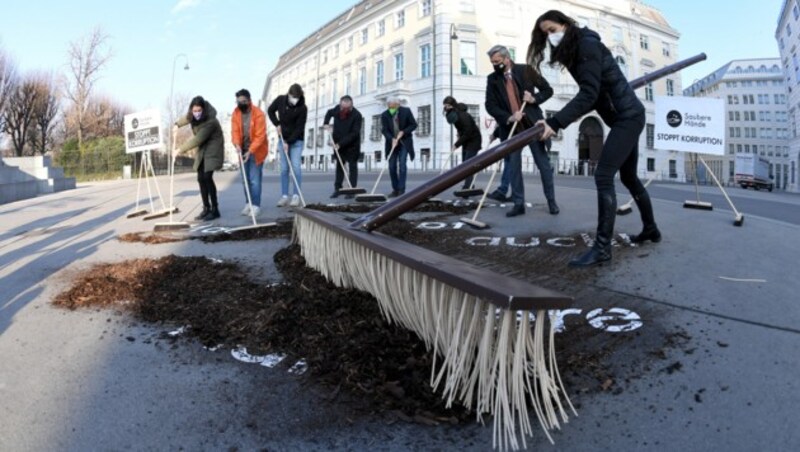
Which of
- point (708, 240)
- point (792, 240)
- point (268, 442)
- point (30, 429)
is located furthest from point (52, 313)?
point (792, 240)

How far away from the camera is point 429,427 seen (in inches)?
69.5

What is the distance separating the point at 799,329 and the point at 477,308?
74.6 inches

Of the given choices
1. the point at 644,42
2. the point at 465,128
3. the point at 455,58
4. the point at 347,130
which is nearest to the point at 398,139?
the point at 347,130

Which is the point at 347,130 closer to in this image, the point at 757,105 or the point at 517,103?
the point at 517,103

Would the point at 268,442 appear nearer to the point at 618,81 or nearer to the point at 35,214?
the point at 618,81

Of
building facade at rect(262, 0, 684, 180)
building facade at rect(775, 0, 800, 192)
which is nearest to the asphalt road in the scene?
building facade at rect(262, 0, 684, 180)

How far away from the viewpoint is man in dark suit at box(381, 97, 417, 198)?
9.17 m

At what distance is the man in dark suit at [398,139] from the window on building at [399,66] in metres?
35.8

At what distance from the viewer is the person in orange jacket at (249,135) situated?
297 inches

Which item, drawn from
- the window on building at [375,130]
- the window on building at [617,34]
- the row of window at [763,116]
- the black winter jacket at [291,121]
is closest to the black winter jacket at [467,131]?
the black winter jacket at [291,121]

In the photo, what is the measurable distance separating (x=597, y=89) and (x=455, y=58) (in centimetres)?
3806

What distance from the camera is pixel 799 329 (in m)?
2.54

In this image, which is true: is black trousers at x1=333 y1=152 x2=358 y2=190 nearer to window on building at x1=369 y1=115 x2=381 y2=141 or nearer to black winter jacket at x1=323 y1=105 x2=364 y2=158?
black winter jacket at x1=323 y1=105 x2=364 y2=158

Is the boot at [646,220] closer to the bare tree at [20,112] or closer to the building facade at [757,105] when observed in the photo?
the bare tree at [20,112]
